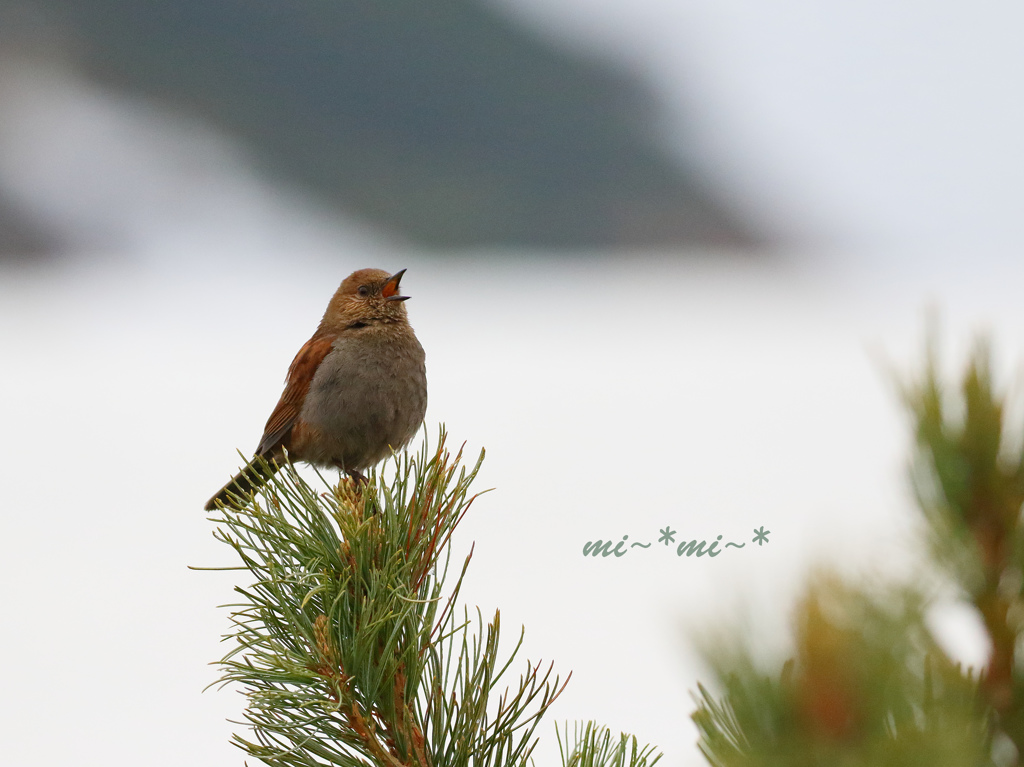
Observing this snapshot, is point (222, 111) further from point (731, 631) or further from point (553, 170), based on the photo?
point (731, 631)

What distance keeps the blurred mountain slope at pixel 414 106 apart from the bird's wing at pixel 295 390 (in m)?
6.02

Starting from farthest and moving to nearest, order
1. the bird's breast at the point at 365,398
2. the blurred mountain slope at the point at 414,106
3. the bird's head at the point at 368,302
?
the blurred mountain slope at the point at 414,106
the bird's head at the point at 368,302
the bird's breast at the point at 365,398

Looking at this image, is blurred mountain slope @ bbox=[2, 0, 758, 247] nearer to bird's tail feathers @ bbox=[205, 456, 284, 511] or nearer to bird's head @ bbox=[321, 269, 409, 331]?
bird's head @ bbox=[321, 269, 409, 331]

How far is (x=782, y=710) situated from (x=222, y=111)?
875cm

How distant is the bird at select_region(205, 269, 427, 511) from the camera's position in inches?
69.0

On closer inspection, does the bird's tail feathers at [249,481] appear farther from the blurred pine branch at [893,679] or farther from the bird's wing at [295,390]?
the blurred pine branch at [893,679]

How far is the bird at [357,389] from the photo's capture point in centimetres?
175

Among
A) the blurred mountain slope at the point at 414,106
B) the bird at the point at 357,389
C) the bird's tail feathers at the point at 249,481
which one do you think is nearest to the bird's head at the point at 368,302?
the bird at the point at 357,389

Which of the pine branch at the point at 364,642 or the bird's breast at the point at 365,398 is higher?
the bird's breast at the point at 365,398

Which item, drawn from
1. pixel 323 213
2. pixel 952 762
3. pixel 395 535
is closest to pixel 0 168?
pixel 323 213

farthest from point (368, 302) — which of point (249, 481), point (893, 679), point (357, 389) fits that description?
point (893, 679)

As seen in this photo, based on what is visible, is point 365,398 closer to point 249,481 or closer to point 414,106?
point 249,481

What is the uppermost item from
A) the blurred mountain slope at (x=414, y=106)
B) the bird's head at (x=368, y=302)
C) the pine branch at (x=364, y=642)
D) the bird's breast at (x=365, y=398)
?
the blurred mountain slope at (x=414, y=106)

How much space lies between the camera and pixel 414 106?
8.30 meters
